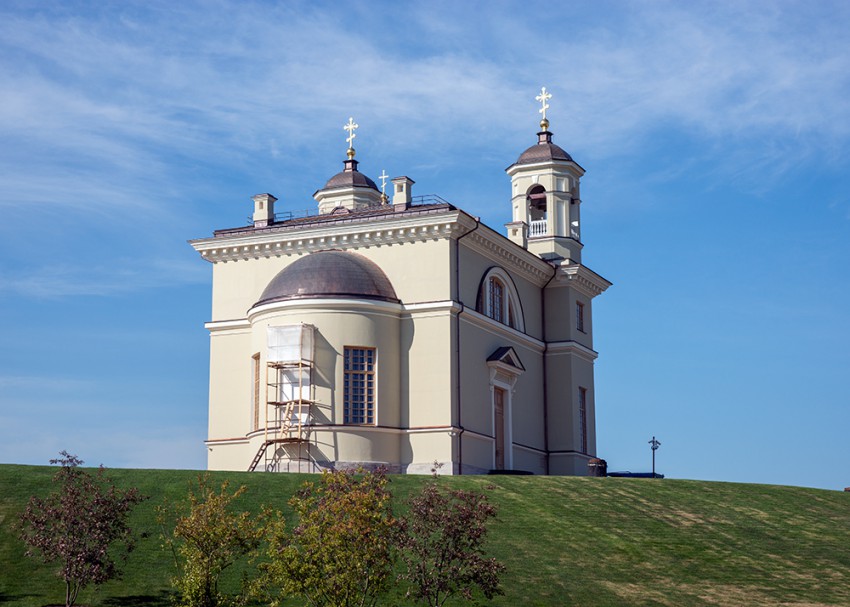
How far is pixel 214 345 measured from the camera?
50.4 meters

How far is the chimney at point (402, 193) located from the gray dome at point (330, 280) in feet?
7.99

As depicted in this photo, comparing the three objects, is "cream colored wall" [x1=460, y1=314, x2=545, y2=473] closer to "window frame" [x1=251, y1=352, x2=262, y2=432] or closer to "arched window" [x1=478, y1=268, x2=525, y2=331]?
"arched window" [x1=478, y1=268, x2=525, y2=331]

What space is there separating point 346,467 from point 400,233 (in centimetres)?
886

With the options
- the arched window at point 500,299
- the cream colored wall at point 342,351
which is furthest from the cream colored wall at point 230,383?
the arched window at point 500,299

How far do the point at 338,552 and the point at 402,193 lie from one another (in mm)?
24549

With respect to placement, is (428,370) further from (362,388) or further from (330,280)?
(330,280)

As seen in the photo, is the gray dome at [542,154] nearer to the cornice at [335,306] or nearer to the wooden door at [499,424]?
the wooden door at [499,424]

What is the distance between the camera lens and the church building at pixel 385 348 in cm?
4538

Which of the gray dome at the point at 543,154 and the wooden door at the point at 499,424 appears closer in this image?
the wooden door at the point at 499,424

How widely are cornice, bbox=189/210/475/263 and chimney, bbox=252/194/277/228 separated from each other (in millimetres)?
1224

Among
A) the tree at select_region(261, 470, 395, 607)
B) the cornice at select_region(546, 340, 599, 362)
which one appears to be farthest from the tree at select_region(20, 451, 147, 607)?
the cornice at select_region(546, 340, 599, 362)

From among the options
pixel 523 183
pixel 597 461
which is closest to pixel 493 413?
pixel 597 461

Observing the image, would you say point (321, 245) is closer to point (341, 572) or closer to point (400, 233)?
point (400, 233)

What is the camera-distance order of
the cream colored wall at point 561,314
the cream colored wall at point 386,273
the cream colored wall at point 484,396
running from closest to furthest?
the cream colored wall at point 386,273 → the cream colored wall at point 484,396 → the cream colored wall at point 561,314
